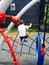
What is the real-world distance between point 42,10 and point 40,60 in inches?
41.8

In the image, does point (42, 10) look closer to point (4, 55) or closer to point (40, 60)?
point (40, 60)

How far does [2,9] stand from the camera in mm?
5719

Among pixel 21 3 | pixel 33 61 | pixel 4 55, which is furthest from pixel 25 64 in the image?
pixel 21 3

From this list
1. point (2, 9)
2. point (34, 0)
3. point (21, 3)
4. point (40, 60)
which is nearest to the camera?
point (2, 9)

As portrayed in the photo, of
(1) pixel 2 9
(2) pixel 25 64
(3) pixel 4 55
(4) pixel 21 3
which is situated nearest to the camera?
(1) pixel 2 9

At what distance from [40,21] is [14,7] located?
1497 cm

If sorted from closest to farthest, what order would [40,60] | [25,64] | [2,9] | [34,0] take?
1. [2,9]
2. [40,60]
3. [34,0]
4. [25,64]

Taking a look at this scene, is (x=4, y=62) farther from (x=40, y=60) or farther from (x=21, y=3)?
(x=21, y=3)

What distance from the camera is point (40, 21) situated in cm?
602

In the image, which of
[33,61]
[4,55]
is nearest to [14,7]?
[4,55]

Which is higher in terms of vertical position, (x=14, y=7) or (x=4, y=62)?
(x=14, y=7)

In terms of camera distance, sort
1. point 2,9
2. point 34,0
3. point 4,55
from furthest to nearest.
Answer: point 4,55, point 34,0, point 2,9

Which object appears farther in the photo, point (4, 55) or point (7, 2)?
point (4, 55)

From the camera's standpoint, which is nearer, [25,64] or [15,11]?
[25,64]
